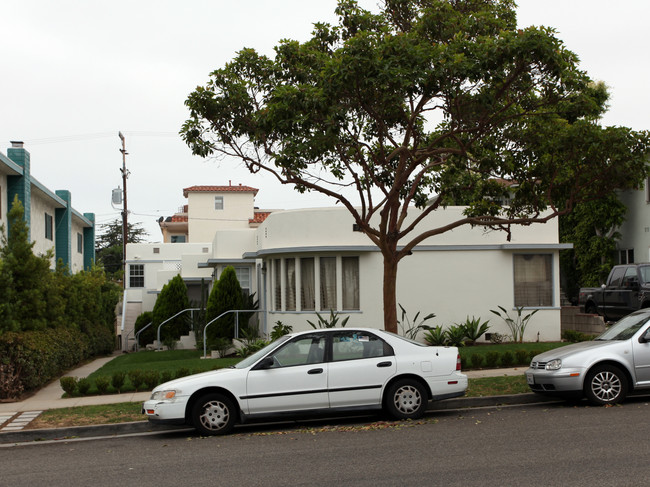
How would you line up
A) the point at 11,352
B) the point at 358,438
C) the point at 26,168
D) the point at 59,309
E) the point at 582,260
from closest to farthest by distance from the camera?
the point at 358,438
the point at 11,352
the point at 59,309
the point at 26,168
the point at 582,260

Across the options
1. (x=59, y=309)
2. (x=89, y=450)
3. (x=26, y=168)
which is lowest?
(x=89, y=450)

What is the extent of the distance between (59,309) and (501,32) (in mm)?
12789

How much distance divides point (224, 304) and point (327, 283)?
4.43 m

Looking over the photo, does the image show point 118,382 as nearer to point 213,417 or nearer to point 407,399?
point 213,417

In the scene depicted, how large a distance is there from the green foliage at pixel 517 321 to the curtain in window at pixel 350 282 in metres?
3.76

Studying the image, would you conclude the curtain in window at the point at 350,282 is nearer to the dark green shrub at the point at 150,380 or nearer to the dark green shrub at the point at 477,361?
the dark green shrub at the point at 477,361

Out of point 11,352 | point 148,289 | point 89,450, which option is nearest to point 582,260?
point 148,289

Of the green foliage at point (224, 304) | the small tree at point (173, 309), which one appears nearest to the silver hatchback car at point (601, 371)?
the green foliage at point (224, 304)

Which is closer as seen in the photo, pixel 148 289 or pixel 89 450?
pixel 89 450

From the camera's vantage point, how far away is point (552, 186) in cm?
1562

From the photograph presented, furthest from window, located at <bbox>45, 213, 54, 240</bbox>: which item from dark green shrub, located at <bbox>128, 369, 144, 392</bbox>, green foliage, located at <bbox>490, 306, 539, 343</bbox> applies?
green foliage, located at <bbox>490, 306, 539, 343</bbox>

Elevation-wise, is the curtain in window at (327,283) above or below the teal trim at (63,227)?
below

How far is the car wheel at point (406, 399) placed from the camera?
403 inches

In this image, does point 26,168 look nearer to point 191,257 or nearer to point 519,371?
point 191,257
